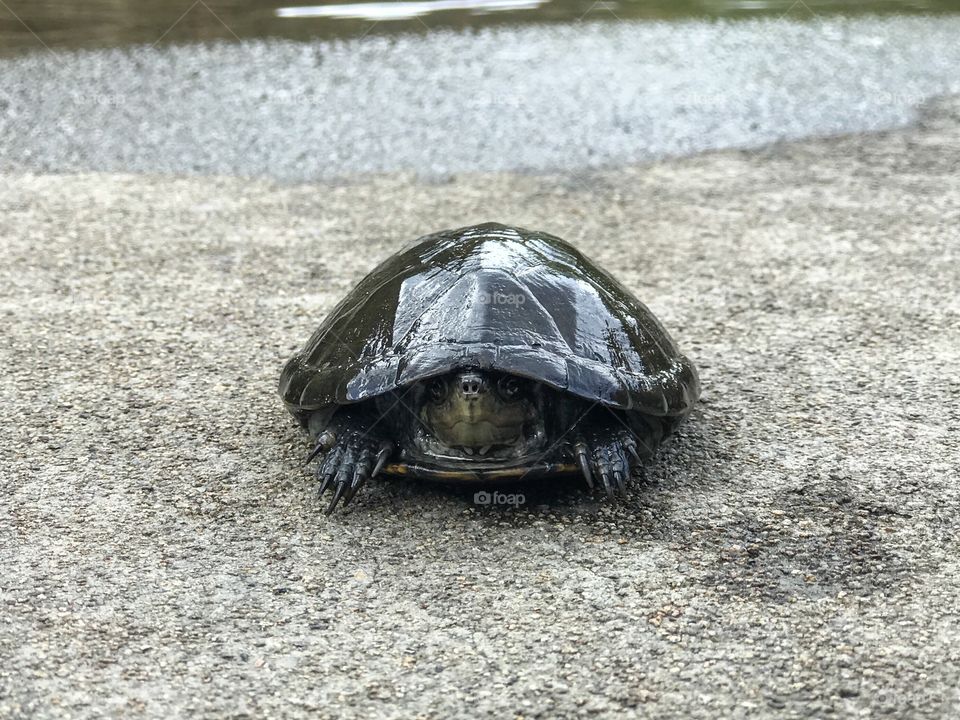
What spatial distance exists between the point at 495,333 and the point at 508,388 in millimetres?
168

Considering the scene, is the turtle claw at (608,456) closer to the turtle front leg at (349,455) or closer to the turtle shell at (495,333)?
the turtle shell at (495,333)

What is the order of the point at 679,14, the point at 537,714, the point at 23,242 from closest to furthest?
the point at 537,714 < the point at 23,242 < the point at 679,14

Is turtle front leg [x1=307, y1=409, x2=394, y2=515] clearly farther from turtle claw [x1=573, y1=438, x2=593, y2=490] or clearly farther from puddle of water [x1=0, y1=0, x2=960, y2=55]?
puddle of water [x1=0, y1=0, x2=960, y2=55]

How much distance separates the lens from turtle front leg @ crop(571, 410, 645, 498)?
3.25 metres

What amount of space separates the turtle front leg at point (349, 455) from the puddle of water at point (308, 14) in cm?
710

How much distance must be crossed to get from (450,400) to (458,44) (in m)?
7.01

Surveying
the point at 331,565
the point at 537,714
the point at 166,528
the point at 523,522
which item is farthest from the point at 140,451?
the point at 537,714

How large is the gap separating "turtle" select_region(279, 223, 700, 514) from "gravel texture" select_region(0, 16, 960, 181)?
342 cm

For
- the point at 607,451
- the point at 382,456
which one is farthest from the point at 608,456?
the point at 382,456

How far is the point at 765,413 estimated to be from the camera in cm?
396

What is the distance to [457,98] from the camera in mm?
8234

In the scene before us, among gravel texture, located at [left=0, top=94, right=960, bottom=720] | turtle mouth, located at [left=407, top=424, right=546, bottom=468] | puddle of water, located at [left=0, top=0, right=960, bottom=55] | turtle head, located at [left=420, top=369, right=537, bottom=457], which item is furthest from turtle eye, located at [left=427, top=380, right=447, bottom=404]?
puddle of water, located at [left=0, top=0, right=960, bottom=55]

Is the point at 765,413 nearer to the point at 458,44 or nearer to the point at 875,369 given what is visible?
the point at 875,369

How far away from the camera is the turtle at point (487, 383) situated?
3219 mm
